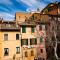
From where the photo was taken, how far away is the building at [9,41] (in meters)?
31.9

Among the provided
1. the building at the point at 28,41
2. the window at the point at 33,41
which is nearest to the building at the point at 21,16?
the building at the point at 28,41

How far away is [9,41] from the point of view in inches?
1282

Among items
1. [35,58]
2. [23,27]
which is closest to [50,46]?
[35,58]

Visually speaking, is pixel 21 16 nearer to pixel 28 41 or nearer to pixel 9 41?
pixel 28 41

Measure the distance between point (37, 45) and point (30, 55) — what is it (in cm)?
239

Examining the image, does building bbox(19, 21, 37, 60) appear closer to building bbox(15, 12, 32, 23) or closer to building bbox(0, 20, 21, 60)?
building bbox(0, 20, 21, 60)

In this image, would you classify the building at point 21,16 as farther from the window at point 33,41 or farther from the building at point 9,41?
the window at point 33,41

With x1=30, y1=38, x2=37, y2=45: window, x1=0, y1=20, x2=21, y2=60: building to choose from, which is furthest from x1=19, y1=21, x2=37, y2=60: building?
x1=0, y1=20, x2=21, y2=60: building

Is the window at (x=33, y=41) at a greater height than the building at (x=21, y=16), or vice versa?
the building at (x=21, y=16)

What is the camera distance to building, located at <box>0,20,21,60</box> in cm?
3194

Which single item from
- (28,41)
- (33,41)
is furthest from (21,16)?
(28,41)


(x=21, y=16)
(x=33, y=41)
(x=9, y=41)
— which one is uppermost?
(x=21, y=16)

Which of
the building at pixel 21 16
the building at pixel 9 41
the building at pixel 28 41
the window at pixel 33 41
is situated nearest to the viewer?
the building at pixel 9 41

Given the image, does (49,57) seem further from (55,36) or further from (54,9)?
(54,9)
